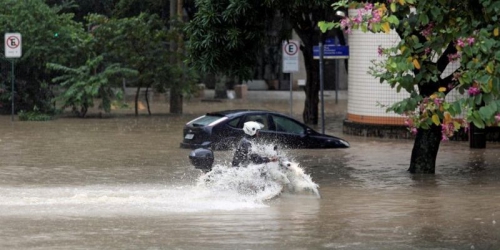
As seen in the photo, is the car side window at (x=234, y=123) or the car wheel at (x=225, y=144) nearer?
the car wheel at (x=225, y=144)

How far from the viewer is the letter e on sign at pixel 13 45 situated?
3784 cm

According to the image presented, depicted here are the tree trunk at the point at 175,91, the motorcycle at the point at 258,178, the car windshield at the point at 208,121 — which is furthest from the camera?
the tree trunk at the point at 175,91

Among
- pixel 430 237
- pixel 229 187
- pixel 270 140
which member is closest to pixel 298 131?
pixel 270 140

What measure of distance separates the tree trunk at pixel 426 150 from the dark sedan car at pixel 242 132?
5502 mm

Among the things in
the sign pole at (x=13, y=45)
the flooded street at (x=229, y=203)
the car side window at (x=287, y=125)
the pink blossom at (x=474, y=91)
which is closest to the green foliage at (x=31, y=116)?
the sign pole at (x=13, y=45)

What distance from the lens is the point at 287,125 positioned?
2772cm

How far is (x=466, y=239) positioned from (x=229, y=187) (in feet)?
15.7

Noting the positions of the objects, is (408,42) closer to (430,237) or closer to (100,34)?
(430,237)

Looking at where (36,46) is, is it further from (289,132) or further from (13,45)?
(289,132)

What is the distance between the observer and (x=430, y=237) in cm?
1405

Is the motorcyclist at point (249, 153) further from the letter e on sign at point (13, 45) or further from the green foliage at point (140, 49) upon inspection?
the green foliage at point (140, 49)

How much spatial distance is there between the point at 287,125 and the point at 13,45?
13.9 metres

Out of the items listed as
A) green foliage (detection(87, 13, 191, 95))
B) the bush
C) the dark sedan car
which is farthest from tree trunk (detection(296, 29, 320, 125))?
the dark sedan car

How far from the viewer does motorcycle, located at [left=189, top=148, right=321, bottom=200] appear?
1744 cm
